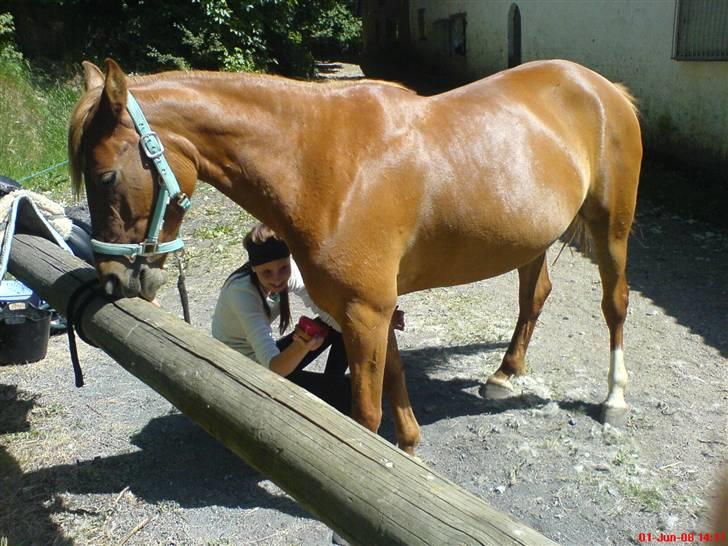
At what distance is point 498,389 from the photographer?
12.4 ft

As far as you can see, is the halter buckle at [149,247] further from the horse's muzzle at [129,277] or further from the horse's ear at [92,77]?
the horse's ear at [92,77]

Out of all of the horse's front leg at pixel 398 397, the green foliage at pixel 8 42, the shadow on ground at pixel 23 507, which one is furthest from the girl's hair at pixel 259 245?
the green foliage at pixel 8 42

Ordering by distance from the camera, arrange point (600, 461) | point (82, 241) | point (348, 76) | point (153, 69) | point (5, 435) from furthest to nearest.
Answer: point (348, 76), point (153, 69), point (82, 241), point (5, 435), point (600, 461)

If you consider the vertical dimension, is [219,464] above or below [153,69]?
below

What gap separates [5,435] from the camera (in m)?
3.51

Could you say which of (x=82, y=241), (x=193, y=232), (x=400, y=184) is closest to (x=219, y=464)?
(x=400, y=184)

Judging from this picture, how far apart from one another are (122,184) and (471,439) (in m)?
2.11

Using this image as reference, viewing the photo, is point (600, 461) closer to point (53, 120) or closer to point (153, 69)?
point (53, 120)

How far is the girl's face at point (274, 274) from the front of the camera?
2.95 metres

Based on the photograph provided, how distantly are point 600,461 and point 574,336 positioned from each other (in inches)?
59.7

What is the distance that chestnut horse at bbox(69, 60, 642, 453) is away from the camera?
7.36ft

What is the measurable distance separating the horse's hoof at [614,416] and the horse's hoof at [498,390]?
522 millimetres
